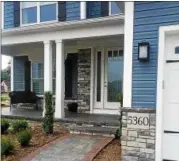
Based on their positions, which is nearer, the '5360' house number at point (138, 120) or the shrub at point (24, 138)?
the '5360' house number at point (138, 120)

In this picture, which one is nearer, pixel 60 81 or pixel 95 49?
pixel 60 81

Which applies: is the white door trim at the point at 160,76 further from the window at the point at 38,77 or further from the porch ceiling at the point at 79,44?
the window at the point at 38,77

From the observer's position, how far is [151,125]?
4449 millimetres

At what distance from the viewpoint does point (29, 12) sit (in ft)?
30.6

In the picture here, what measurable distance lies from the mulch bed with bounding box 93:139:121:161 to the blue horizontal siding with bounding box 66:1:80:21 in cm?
429

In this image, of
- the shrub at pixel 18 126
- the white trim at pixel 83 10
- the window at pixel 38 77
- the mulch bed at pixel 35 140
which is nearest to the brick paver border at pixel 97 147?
the mulch bed at pixel 35 140

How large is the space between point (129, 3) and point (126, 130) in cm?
221

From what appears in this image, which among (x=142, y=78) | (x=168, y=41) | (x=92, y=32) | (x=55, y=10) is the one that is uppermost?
(x=55, y=10)

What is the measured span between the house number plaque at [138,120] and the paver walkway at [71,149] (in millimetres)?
1012

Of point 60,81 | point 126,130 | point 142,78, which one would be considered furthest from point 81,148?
point 60,81

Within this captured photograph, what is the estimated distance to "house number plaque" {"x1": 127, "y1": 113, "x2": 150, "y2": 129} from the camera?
4.48 meters

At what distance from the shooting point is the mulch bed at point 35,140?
525cm

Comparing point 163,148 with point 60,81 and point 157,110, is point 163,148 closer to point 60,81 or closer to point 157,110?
point 157,110

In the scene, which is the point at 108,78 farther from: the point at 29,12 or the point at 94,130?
the point at 29,12
